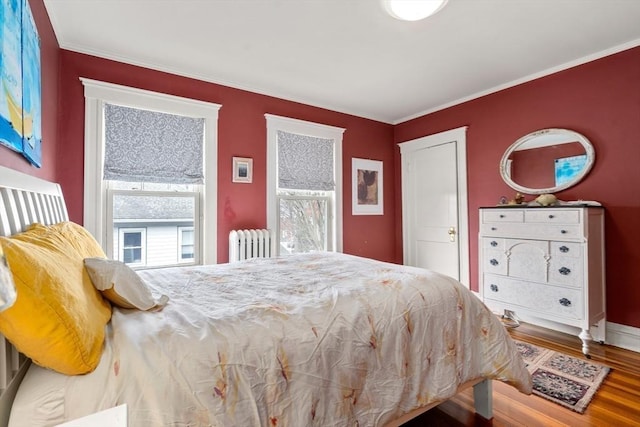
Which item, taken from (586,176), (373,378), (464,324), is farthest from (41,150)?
(586,176)

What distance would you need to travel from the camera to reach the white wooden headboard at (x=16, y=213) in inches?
28.2

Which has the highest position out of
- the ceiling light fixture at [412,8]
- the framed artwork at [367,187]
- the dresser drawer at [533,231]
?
the ceiling light fixture at [412,8]

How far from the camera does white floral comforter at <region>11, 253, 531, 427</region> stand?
835 millimetres

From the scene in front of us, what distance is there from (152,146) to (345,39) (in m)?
2.07

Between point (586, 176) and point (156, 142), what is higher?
point (156, 142)

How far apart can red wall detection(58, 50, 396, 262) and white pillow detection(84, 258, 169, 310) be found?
6.74 ft

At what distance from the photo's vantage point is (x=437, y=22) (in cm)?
230

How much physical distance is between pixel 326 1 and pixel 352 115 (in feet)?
7.79

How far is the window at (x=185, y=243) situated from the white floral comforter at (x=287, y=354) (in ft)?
4.41

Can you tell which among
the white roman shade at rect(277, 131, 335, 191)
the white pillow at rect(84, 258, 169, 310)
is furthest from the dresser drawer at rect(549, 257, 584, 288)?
the white pillow at rect(84, 258, 169, 310)

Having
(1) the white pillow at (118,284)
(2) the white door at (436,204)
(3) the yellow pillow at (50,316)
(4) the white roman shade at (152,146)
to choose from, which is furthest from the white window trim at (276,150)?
(3) the yellow pillow at (50,316)

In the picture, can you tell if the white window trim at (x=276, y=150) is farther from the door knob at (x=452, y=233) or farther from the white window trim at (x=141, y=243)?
the door knob at (x=452, y=233)

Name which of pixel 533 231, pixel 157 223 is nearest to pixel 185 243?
pixel 157 223

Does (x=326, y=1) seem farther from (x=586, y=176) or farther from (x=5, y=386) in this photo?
(x=586, y=176)
